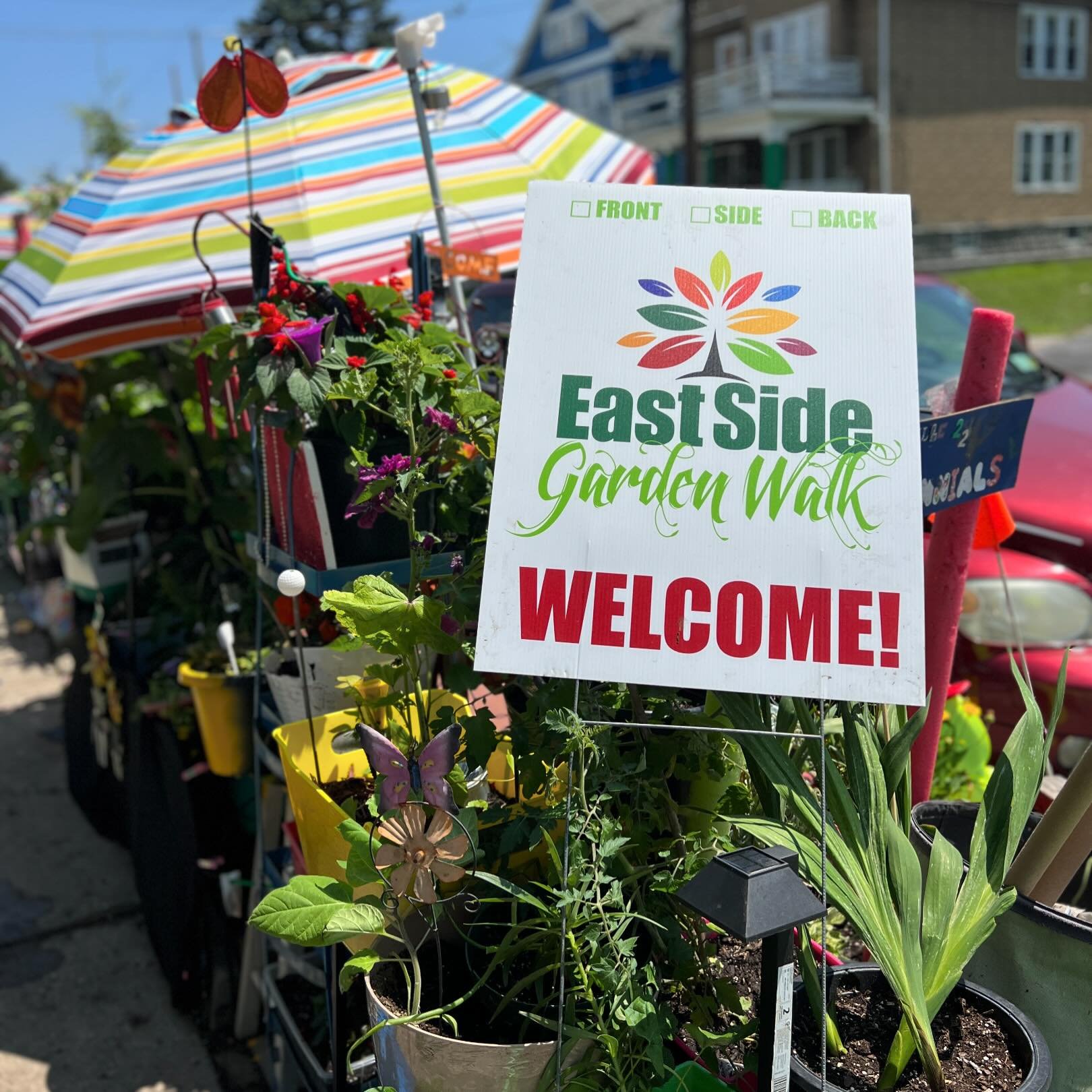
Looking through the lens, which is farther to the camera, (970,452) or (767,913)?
(970,452)

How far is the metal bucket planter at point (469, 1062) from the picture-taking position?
1362 millimetres

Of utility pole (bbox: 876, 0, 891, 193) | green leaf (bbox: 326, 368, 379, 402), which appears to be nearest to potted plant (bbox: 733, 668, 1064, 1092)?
green leaf (bbox: 326, 368, 379, 402)

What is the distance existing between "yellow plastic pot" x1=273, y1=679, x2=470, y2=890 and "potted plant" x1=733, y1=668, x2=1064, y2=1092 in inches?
21.7

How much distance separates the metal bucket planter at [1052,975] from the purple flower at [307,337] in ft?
5.03

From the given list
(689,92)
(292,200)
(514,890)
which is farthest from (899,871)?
(689,92)

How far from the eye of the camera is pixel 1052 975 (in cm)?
Result: 158

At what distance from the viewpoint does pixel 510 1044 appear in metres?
1.39

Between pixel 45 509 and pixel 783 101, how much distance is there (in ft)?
69.4

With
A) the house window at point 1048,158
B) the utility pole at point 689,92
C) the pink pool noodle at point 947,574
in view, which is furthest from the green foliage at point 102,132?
the house window at point 1048,158

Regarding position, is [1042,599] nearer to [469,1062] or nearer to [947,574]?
[947,574]

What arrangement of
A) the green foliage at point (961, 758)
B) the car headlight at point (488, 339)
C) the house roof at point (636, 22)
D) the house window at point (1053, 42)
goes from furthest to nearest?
the house roof at point (636, 22) < the house window at point (1053, 42) < the car headlight at point (488, 339) < the green foliage at point (961, 758)

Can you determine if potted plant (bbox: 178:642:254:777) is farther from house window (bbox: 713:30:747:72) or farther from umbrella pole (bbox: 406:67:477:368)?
house window (bbox: 713:30:747:72)

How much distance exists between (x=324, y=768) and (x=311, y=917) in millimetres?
520

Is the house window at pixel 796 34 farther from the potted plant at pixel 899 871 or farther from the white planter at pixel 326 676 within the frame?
the potted plant at pixel 899 871
